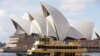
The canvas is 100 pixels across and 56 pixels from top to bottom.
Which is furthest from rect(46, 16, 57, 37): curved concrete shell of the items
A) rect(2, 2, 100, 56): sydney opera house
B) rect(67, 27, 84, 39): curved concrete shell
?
rect(67, 27, 84, 39): curved concrete shell

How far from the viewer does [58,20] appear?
306ft

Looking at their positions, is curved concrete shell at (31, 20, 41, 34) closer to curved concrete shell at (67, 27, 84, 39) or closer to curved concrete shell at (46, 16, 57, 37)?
curved concrete shell at (46, 16, 57, 37)

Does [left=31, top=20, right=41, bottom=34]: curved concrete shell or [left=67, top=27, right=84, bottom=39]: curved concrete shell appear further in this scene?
[left=67, top=27, right=84, bottom=39]: curved concrete shell

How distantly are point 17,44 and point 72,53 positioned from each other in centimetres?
7543

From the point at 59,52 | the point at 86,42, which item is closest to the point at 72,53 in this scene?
the point at 59,52

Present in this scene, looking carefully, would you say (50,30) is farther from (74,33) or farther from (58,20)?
(74,33)

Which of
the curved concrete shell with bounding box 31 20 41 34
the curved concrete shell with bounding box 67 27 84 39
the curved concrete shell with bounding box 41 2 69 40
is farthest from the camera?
the curved concrete shell with bounding box 67 27 84 39

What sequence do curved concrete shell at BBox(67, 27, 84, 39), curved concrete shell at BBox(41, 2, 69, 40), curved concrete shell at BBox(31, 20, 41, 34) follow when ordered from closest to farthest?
curved concrete shell at BBox(41, 2, 69, 40) → curved concrete shell at BBox(31, 20, 41, 34) → curved concrete shell at BBox(67, 27, 84, 39)

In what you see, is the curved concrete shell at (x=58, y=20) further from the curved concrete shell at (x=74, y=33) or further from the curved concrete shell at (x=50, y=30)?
the curved concrete shell at (x=74, y=33)

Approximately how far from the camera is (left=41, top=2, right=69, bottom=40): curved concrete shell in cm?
9144

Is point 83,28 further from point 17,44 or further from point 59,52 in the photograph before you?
point 59,52

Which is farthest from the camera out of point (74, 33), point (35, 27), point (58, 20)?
point (74, 33)

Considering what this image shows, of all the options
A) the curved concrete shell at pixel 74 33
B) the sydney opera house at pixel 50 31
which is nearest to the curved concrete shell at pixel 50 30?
the sydney opera house at pixel 50 31

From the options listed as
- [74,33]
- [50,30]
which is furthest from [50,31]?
[74,33]
